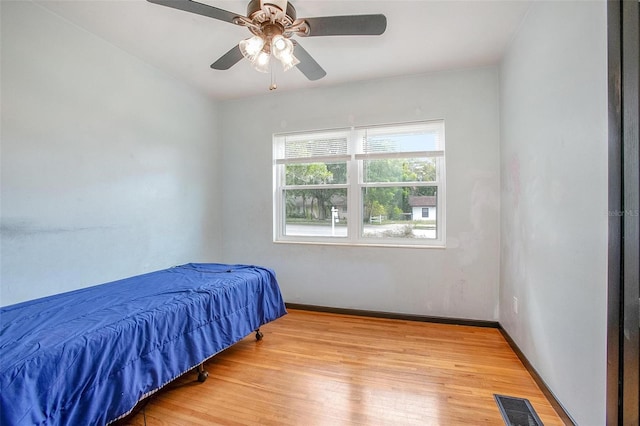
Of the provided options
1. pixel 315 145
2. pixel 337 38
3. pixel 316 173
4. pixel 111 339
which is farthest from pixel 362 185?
pixel 111 339

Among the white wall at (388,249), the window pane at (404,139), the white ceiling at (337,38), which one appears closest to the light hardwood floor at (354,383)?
the white wall at (388,249)

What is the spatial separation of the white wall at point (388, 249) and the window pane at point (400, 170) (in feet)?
0.75

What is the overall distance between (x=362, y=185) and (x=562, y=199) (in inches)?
77.4

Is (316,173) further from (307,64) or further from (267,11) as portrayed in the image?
(267,11)

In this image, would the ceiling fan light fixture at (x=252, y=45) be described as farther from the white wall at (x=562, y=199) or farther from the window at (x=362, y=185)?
the window at (x=362, y=185)

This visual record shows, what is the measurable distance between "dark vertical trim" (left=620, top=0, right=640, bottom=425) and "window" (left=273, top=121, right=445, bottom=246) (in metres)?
1.94

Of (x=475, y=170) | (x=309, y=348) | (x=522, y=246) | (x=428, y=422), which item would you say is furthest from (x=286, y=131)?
(x=428, y=422)

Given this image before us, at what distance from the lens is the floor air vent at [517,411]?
Answer: 1.62 m

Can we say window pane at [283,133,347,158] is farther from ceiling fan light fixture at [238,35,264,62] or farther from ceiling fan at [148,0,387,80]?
ceiling fan light fixture at [238,35,264,62]

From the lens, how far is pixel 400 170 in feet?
10.7

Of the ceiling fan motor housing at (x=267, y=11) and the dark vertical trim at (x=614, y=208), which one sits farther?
the ceiling fan motor housing at (x=267, y=11)

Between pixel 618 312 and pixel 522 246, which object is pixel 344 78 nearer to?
pixel 522 246

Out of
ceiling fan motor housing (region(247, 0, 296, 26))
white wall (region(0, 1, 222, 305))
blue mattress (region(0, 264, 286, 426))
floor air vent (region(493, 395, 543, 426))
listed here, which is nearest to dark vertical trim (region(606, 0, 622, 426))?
floor air vent (region(493, 395, 543, 426))

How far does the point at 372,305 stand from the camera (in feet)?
10.7
